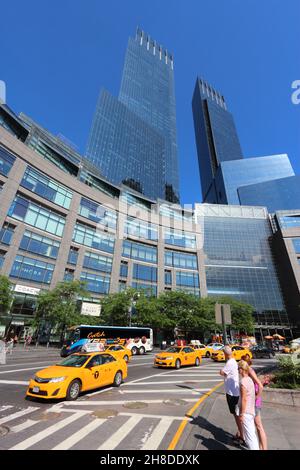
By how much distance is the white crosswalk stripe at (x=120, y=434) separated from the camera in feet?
16.1

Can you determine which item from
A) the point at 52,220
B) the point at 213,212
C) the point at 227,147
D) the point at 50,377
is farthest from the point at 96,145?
the point at 227,147

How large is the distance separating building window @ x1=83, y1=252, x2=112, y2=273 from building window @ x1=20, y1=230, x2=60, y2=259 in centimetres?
618

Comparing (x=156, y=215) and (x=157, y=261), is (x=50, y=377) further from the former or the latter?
(x=156, y=215)

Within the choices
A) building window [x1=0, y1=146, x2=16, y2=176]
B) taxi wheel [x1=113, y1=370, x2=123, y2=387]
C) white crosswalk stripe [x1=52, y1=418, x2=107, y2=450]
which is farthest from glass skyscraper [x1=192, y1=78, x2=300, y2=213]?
white crosswalk stripe [x1=52, y1=418, x2=107, y2=450]

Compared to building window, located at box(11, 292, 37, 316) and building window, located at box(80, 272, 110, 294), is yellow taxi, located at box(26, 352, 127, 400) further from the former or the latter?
building window, located at box(80, 272, 110, 294)

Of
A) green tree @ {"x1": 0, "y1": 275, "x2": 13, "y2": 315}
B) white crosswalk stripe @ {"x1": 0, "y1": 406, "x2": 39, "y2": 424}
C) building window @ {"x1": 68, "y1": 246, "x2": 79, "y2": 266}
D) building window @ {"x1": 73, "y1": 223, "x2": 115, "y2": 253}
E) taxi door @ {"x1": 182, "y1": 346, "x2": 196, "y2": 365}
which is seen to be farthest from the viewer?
building window @ {"x1": 73, "y1": 223, "x2": 115, "y2": 253}

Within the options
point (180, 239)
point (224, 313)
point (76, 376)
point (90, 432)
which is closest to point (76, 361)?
point (76, 376)

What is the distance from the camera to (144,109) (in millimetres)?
152000

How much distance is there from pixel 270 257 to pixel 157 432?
8168cm

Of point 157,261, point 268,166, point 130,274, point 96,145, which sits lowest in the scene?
point 130,274

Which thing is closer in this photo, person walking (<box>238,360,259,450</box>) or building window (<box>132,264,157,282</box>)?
person walking (<box>238,360,259,450</box>)

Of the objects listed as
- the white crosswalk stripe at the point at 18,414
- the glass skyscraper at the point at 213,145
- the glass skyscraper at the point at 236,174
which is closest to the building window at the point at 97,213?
the white crosswalk stripe at the point at 18,414

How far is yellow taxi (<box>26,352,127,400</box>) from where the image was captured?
8.16 metres

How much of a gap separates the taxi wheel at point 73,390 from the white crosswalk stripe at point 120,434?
2903mm
